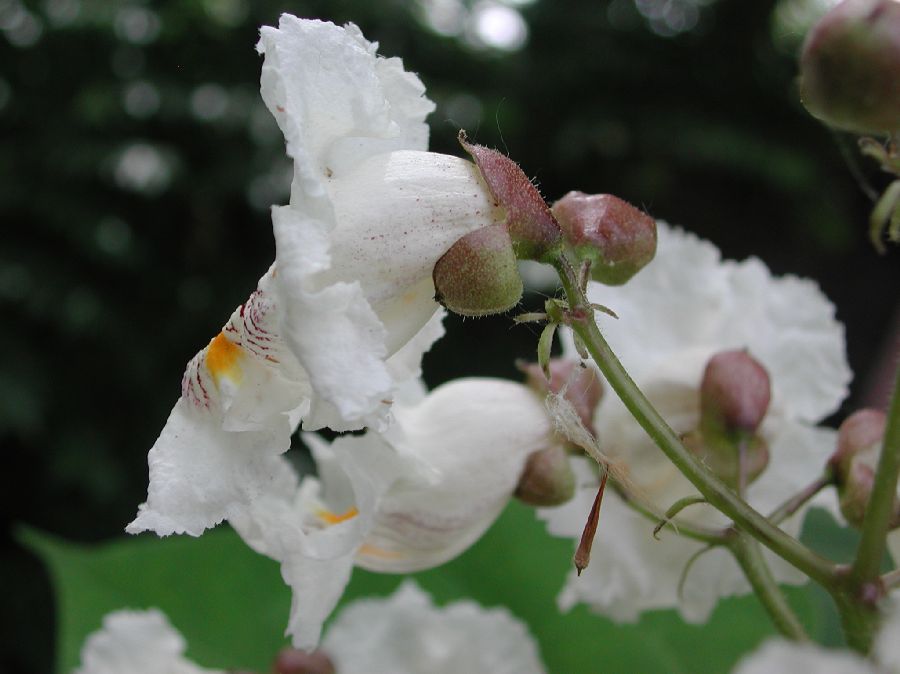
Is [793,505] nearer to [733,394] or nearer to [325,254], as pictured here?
[733,394]

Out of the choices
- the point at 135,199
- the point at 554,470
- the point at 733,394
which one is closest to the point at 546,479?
the point at 554,470

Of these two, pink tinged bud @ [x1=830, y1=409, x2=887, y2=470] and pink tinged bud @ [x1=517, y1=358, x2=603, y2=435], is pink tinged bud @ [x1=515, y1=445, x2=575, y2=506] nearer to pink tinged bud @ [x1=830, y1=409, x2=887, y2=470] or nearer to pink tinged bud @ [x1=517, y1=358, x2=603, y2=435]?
pink tinged bud @ [x1=517, y1=358, x2=603, y2=435]

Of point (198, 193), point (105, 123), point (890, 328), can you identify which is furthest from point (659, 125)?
point (105, 123)

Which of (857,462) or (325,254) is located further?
(857,462)

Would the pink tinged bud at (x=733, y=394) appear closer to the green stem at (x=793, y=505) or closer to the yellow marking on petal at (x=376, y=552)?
the green stem at (x=793, y=505)

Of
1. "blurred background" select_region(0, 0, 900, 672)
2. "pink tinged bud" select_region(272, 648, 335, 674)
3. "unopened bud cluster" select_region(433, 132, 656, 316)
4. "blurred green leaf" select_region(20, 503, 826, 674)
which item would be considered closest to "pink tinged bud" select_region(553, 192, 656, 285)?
"unopened bud cluster" select_region(433, 132, 656, 316)

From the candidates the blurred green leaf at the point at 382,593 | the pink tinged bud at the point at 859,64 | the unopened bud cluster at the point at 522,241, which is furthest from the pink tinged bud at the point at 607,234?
the blurred green leaf at the point at 382,593
